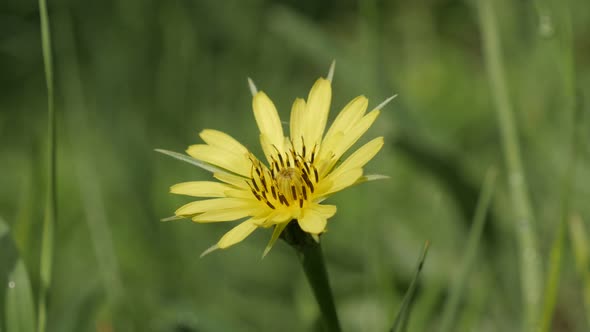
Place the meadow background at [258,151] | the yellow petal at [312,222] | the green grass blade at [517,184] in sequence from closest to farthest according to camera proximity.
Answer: the yellow petal at [312,222], the green grass blade at [517,184], the meadow background at [258,151]

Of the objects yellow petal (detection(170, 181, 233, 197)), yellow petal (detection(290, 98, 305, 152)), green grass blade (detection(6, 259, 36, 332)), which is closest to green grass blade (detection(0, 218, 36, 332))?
green grass blade (detection(6, 259, 36, 332))

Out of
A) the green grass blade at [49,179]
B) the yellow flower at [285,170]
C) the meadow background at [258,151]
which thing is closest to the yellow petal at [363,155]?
the yellow flower at [285,170]

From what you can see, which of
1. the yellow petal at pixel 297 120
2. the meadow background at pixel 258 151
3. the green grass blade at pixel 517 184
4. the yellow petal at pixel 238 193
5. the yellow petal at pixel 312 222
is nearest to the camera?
the yellow petal at pixel 312 222

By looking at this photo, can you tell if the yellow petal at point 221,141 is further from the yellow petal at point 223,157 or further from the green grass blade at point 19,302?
the green grass blade at point 19,302

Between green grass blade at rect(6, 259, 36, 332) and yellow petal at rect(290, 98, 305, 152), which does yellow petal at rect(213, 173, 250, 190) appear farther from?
green grass blade at rect(6, 259, 36, 332)

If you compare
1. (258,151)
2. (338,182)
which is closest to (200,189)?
(338,182)
